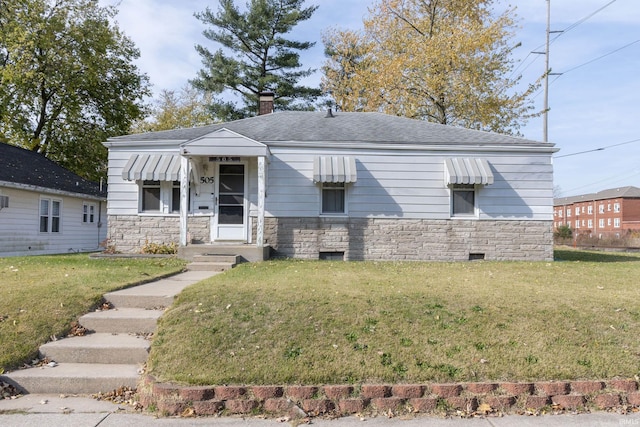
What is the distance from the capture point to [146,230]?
12.6 meters

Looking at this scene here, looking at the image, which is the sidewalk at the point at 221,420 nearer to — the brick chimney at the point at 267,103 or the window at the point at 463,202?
the window at the point at 463,202

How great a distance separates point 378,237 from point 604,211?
56.4 metres

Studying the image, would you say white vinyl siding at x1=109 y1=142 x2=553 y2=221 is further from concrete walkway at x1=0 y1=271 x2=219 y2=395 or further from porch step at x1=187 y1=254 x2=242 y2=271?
concrete walkway at x1=0 y1=271 x2=219 y2=395

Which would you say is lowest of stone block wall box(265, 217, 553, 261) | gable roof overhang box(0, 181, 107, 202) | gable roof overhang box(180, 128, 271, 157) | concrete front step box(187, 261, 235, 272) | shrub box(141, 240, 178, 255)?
concrete front step box(187, 261, 235, 272)

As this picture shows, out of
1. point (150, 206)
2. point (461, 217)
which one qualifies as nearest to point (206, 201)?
point (150, 206)

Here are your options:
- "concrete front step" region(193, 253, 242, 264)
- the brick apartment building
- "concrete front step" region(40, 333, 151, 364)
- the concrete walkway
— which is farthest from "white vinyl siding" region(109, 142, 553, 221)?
the brick apartment building

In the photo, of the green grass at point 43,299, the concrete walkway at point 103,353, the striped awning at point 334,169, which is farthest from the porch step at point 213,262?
the concrete walkway at point 103,353

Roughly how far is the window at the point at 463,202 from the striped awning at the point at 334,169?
9.99 ft

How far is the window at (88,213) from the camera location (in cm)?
2052

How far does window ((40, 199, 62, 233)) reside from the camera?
17.2 m

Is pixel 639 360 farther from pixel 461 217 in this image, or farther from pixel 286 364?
pixel 461 217

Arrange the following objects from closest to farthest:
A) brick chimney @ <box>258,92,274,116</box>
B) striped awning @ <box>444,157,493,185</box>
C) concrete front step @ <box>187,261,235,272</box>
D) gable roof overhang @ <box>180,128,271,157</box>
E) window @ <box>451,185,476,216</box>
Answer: concrete front step @ <box>187,261,235,272</box>, gable roof overhang @ <box>180,128,271,157</box>, striped awning @ <box>444,157,493,185</box>, window @ <box>451,185,476,216</box>, brick chimney @ <box>258,92,274,116</box>

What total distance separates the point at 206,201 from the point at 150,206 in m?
1.62

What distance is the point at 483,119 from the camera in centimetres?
2222
